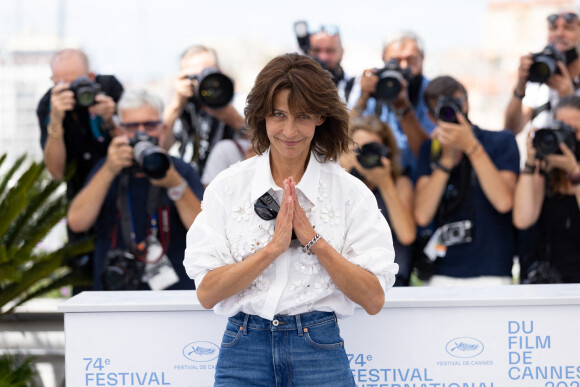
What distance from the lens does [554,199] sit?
12.7 feet

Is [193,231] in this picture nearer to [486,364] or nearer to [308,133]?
[308,133]

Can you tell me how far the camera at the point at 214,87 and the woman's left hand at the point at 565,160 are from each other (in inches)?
64.2

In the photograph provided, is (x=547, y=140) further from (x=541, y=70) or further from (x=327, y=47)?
(x=327, y=47)

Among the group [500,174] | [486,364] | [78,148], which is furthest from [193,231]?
[78,148]

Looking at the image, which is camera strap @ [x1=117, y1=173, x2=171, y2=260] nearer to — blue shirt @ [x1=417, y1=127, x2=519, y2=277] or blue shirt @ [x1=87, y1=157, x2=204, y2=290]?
blue shirt @ [x1=87, y1=157, x2=204, y2=290]

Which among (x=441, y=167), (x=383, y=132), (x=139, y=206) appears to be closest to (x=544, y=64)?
(x=441, y=167)

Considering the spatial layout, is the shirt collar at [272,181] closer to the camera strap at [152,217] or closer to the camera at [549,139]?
the camera strap at [152,217]

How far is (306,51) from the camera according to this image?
448cm

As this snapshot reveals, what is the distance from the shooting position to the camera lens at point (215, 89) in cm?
422

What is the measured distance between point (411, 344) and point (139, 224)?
1558 mm

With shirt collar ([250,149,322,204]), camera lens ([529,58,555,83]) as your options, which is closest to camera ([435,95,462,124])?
camera lens ([529,58,555,83])

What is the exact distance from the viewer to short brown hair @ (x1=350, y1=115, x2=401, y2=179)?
12.9ft

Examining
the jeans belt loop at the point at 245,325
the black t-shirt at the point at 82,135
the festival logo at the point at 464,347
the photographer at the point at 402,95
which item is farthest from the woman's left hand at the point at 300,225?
the black t-shirt at the point at 82,135

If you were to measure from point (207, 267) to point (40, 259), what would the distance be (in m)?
2.43
